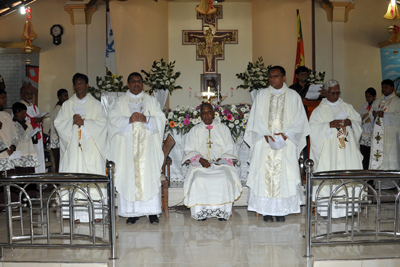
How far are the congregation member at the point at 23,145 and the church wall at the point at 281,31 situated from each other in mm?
7604

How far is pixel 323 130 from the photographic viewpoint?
6.15 meters

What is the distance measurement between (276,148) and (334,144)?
102 cm

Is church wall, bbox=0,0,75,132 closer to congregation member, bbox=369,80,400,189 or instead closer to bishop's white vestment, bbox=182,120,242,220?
bishop's white vestment, bbox=182,120,242,220

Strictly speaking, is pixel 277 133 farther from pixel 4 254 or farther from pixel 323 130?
pixel 4 254

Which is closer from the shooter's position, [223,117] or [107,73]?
[223,117]

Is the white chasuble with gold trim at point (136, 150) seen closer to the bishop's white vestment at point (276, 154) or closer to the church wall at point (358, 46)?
the bishop's white vestment at point (276, 154)

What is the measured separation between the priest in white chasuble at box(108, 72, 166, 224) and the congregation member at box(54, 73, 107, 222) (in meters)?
0.19

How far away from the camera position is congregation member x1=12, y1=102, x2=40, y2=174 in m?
7.27

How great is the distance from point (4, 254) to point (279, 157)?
3860 mm

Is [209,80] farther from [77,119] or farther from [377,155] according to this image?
[77,119]

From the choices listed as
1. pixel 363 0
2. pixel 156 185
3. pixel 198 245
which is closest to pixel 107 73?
pixel 156 185

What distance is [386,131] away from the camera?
817 centimetres

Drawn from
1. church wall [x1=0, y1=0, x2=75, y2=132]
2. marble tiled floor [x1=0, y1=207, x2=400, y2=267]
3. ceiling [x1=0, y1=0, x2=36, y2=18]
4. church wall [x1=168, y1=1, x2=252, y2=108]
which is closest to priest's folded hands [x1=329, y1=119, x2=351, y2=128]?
marble tiled floor [x1=0, y1=207, x2=400, y2=267]

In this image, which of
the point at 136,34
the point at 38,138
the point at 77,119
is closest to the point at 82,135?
the point at 77,119
